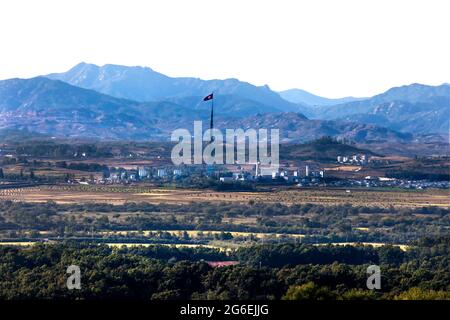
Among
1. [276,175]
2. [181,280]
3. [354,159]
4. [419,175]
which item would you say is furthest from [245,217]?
[354,159]

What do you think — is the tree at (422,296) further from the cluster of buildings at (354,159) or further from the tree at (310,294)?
the cluster of buildings at (354,159)

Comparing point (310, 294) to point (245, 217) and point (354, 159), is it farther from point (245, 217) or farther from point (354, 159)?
point (354, 159)

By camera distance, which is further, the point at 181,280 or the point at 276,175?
the point at 276,175

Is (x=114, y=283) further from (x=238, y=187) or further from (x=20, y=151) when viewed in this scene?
(x=20, y=151)

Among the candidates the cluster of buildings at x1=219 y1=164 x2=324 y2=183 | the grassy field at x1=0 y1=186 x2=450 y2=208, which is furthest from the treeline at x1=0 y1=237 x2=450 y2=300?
the cluster of buildings at x1=219 y1=164 x2=324 y2=183

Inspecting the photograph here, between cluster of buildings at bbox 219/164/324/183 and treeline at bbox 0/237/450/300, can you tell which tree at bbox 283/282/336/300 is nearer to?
treeline at bbox 0/237/450/300

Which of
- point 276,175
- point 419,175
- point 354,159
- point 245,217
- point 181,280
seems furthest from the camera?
point 354,159

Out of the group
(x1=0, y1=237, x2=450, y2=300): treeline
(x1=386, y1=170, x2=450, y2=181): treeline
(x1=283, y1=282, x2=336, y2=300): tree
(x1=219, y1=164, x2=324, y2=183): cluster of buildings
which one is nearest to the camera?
(x1=283, y1=282, x2=336, y2=300): tree
